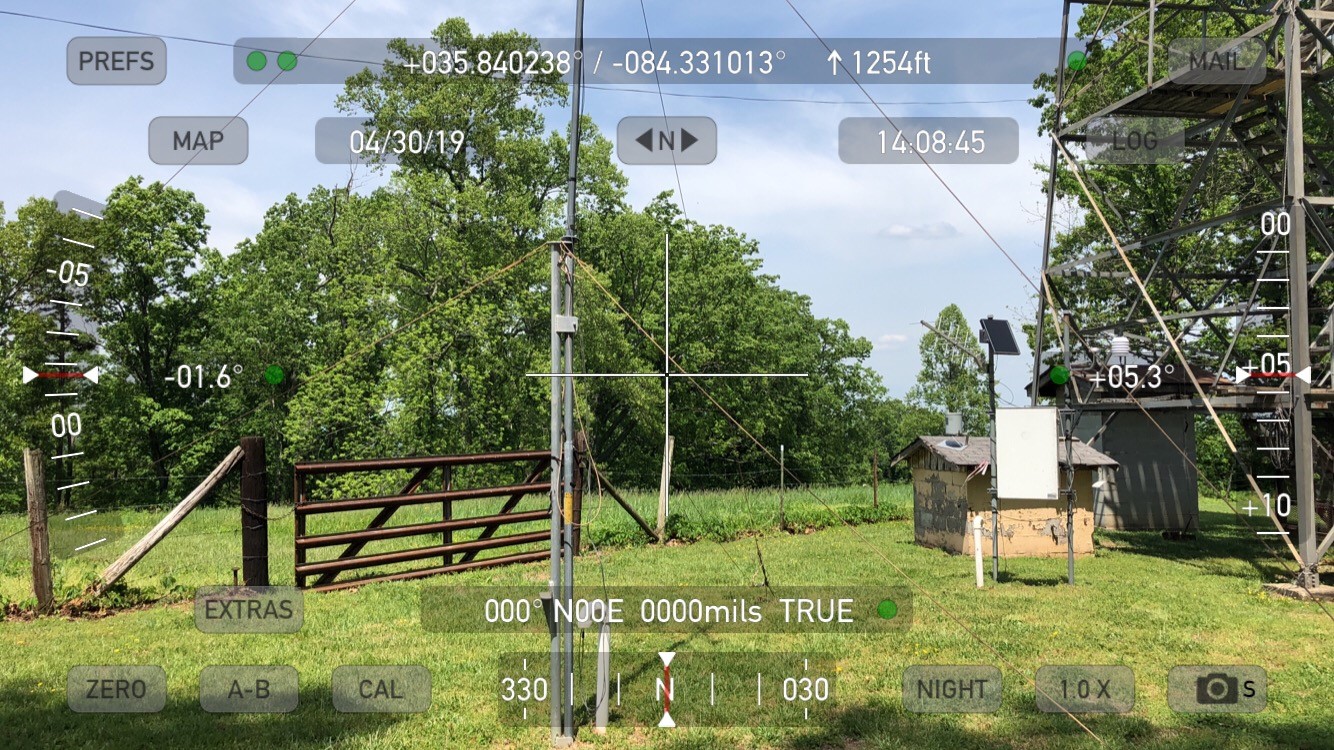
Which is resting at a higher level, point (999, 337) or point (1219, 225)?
point (1219, 225)

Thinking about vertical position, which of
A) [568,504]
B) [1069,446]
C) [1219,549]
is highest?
[568,504]

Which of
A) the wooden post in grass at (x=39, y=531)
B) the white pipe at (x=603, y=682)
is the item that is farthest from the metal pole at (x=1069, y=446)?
the wooden post in grass at (x=39, y=531)

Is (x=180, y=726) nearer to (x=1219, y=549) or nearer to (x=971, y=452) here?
(x=971, y=452)

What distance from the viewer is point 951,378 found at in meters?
65.0

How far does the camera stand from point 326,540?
12.6 metres

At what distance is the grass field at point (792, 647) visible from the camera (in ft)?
23.4

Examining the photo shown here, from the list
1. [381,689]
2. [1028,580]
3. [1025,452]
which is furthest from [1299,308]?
[381,689]

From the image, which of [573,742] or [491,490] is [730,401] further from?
[573,742]

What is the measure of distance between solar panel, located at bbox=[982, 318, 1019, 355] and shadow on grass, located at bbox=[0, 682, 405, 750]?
877 cm

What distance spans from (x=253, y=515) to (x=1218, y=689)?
1085 centimetres

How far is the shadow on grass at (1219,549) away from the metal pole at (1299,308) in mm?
1438

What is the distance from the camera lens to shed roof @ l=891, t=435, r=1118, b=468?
54.8 ft

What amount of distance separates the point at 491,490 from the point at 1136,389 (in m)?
14.2

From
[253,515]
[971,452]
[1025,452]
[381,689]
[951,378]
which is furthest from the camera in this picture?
[951,378]
